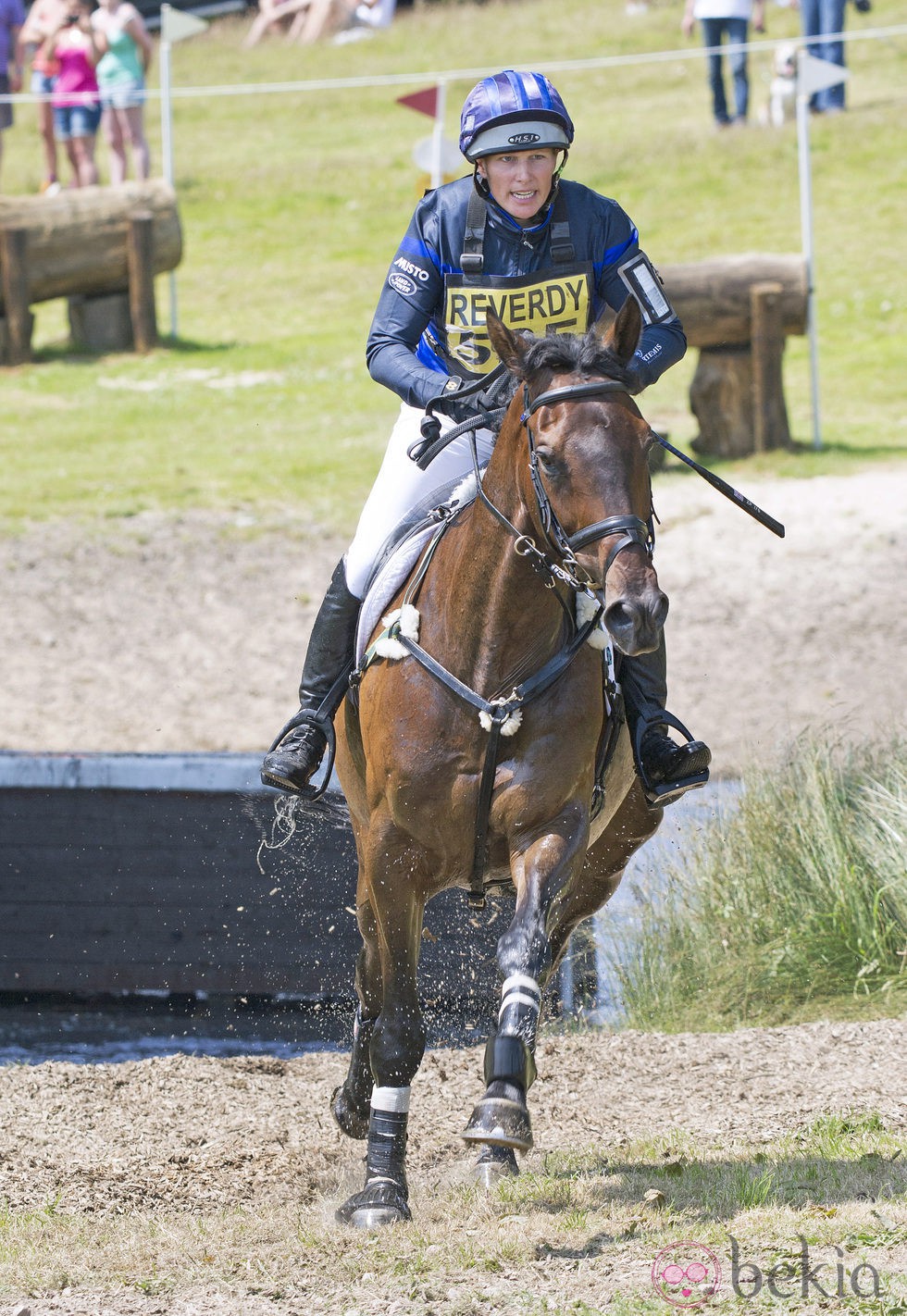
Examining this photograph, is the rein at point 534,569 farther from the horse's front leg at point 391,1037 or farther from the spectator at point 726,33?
the spectator at point 726,33

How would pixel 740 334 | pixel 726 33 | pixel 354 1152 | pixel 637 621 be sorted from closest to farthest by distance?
pixel 637 621 < pixel 354 1152 < pixel 740 334 < pixel 726 33

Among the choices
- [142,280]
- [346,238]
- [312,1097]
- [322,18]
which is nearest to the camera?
[312,1097]

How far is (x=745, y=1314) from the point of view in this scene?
4.07 m

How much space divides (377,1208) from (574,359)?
2.55 metres

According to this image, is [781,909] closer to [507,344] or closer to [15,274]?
[507,344]

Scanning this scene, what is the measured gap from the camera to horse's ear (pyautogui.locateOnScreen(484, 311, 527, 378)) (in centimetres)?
460

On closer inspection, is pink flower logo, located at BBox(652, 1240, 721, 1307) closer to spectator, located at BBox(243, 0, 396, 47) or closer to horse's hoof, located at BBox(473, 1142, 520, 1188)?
horse's hoof, located at BBox(473, 1142, 520, 1188)

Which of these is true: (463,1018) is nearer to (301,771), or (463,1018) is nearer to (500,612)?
(301,771)

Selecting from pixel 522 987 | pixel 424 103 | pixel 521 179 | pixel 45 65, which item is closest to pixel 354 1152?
pixel 522 987

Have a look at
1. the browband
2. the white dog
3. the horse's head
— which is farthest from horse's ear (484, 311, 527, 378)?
the white dog

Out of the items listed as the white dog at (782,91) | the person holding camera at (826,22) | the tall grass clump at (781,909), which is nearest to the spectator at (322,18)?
the white dog at (782,91)

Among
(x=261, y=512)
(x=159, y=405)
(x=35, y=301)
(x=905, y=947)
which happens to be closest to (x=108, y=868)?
(x=905, y=947)

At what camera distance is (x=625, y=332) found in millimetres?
4598

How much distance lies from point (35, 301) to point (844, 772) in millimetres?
13127
